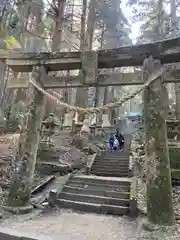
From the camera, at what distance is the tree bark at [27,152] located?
5449 millimetres

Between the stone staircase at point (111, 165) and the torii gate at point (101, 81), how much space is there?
5.23 meters

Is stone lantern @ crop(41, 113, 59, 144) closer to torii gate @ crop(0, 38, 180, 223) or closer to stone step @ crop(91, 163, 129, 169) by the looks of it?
stone step @ crop(91, 163, 129, 169)

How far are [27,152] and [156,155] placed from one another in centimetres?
321

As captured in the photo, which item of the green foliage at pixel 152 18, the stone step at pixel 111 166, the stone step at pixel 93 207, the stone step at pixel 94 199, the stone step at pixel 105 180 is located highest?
the green foliage at pixel 152 18

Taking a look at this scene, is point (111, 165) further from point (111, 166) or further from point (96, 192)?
point (96, 192)

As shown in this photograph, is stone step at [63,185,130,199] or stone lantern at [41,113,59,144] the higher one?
stone lantern at [41,113,59,144]

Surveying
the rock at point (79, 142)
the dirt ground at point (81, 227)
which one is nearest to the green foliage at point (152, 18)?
the rock at point (79, 142)

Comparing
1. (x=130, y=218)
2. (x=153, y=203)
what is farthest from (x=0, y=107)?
(x=153, y=203)

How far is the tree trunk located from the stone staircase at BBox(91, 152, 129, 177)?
5.44 m

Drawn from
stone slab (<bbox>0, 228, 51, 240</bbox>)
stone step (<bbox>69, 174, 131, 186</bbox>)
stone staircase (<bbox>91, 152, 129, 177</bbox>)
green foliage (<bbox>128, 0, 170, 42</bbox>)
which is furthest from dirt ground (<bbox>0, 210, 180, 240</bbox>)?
green foliage (<bbox>128, 0, 170, 42</bbox>)

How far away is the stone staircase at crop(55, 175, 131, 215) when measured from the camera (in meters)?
6.60

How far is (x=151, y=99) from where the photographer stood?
16.5 ft

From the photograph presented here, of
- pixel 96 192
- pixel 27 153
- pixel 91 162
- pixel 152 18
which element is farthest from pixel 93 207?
pixel 152 18

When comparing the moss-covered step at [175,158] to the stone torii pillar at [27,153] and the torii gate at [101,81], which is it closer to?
the torii gate at [101,81]
